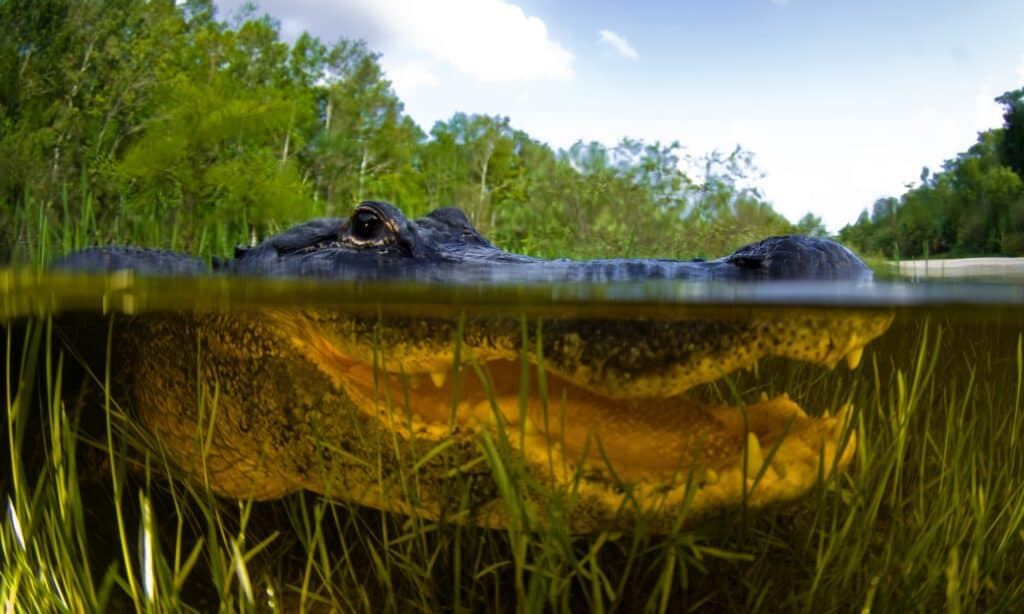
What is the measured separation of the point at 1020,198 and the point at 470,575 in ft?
17.5

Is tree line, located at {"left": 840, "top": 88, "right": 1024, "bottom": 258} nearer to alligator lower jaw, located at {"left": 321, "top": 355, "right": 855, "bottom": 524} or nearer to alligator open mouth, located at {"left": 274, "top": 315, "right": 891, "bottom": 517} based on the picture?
alligator open mouth, located at {"left": 274, "top": 315, "right": 891, "bottom": 517}

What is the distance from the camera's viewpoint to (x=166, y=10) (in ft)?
27.8

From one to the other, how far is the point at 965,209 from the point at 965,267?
167cm

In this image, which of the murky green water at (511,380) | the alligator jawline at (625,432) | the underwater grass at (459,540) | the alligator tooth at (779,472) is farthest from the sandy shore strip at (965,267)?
the alligator tooth at (779,472)

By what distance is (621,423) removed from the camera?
2469 mm

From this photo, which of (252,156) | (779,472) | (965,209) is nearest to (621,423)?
(779,472)

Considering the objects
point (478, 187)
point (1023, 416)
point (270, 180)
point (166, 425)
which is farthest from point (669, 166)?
point (166, 425)

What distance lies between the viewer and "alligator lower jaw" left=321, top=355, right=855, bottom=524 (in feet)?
7.20

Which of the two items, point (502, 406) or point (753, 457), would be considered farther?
point (502, 406)

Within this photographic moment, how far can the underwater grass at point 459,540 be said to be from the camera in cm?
232

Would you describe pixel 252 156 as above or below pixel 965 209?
above

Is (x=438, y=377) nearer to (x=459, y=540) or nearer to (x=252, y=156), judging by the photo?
(x=459, y=540)

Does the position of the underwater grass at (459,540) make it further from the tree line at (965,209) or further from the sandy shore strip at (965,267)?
the tree line at (965,209)

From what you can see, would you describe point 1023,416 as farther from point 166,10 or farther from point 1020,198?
point 166,10
